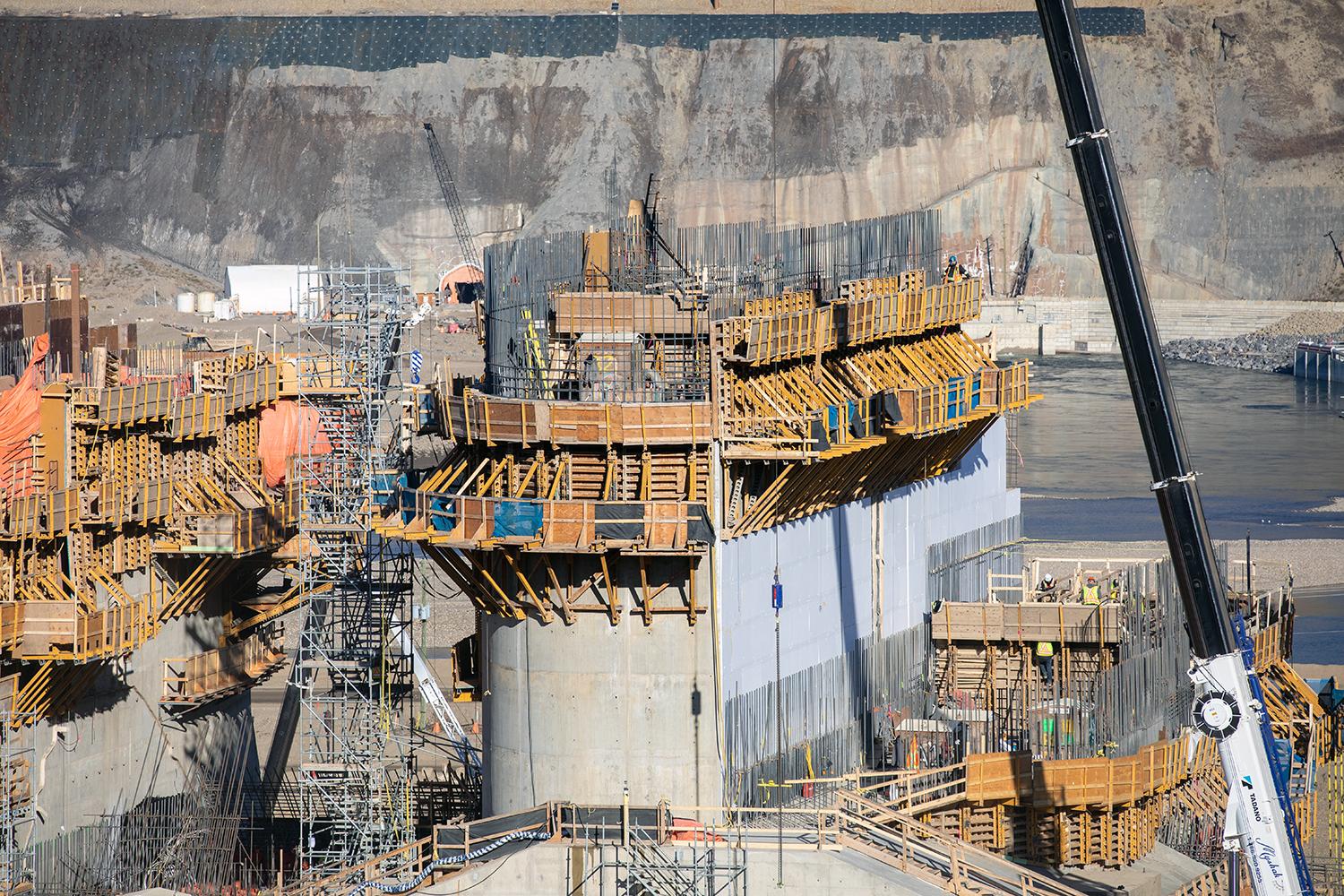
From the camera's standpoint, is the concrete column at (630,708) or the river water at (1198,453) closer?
the concrete column at (630,708)

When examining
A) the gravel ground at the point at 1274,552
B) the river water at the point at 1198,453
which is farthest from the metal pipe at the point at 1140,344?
the river water at the point at 1198,453

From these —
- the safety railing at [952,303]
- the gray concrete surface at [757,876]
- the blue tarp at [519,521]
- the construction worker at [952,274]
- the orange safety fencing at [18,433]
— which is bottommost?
the gray concrete surface at [757,876]

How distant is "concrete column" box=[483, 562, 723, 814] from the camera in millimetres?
45531

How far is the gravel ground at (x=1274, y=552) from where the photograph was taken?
95500 millimetres

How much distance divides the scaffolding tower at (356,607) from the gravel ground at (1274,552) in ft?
147

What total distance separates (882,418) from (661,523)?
25.7 ft

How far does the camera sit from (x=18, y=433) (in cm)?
5500

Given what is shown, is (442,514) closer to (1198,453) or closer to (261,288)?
(1198,453)

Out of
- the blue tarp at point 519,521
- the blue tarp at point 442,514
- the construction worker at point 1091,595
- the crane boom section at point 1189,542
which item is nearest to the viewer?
the crane boom section at point 1189,542

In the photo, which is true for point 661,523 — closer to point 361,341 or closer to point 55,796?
point 361,341

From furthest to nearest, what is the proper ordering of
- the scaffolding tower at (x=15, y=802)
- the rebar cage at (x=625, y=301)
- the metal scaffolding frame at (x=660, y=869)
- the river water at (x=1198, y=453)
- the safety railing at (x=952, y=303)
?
the river water at (x=1198, y=453) → the safety railing at (x=952, y=303) → the scaffolding tower at (x=15, y=802) → the rebar cage at (x=625, y=301) → the metal scaffolding frame at (x=660, y=869)

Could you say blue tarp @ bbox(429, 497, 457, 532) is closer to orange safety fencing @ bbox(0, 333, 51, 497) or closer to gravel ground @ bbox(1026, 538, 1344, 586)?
orange safety fencing @ bbox(0, 333, 51, 497)

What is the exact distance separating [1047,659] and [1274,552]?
155ft

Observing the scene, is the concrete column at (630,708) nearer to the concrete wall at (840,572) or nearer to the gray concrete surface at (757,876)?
the concrete wall at (840,572)
